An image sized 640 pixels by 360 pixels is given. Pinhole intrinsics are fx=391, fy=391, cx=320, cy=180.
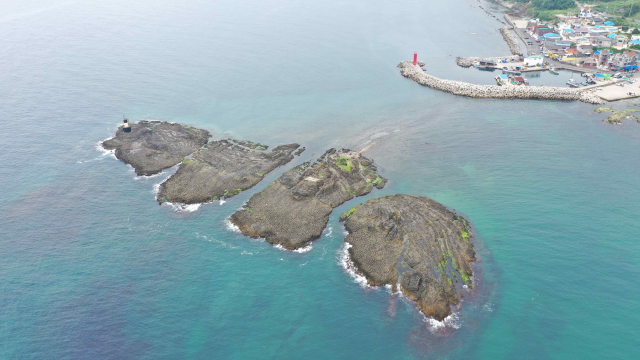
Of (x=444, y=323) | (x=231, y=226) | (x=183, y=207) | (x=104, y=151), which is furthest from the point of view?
(x=104, y=151)

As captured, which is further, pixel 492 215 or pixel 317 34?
pixel 317 34

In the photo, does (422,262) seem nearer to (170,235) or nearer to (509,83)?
(170,235)

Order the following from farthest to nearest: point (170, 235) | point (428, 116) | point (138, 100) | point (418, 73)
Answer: point (418, 73) → point (138, 100) → point (428, 116) → point (170, 235)

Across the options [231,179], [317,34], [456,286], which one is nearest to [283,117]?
[231,179]

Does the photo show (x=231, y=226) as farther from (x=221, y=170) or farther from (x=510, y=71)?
(x=510, y=71)

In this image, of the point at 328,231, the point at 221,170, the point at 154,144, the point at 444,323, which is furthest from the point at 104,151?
the point at 444,323

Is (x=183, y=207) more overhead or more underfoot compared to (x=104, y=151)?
more underfoot
